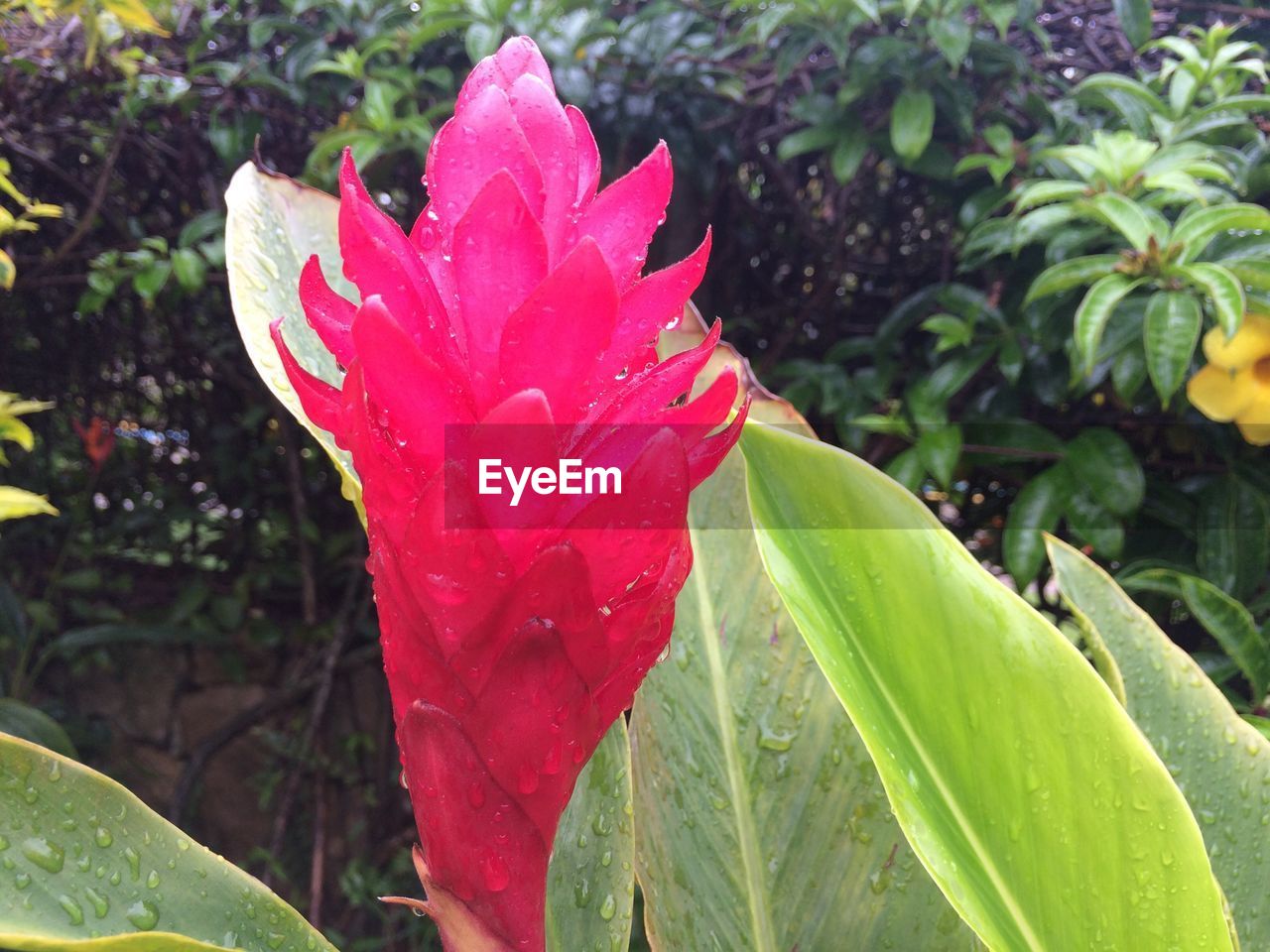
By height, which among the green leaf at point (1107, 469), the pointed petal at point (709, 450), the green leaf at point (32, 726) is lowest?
the green leaf at point (32, 726)

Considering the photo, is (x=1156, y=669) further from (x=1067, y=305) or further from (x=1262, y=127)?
(x=1262, y=127)

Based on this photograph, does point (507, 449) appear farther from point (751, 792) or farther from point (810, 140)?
point (810, 140)

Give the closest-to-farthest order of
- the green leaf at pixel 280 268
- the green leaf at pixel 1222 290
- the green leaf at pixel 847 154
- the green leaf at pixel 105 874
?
1. the green leaf at pixel 105 874
2. the green leaf at pixel 280 268
3. the green leaf at pixel 1222 290
4. the green leaf at pixel 847 154

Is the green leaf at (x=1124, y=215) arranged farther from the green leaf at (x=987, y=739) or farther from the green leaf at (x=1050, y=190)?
the green leaf at (x=987, y=739)

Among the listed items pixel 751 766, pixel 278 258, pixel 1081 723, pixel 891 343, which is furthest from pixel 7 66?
pixel 1081 723

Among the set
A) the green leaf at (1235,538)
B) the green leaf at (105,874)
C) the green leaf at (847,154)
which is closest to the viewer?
the green leaf at (105,874)

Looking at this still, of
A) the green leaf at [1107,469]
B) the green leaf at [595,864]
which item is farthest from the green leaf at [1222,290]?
the green leaf at [595,864]

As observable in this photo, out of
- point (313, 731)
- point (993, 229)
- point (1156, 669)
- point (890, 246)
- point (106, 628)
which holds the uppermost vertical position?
point (993, 229)
